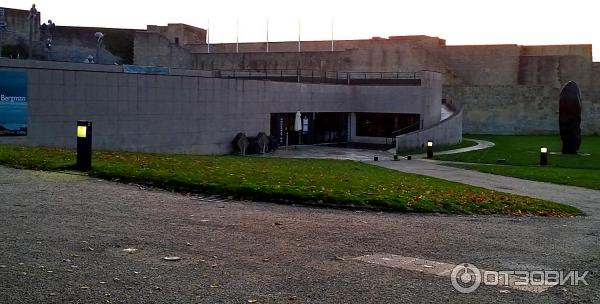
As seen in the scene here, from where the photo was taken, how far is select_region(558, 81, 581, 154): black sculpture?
32.5m

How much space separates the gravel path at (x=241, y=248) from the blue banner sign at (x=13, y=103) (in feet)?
42.4

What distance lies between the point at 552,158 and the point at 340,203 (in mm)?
22197

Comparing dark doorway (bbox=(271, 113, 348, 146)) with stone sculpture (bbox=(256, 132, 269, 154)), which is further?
dark doorway (bbox=(271, 113, 348, 146))

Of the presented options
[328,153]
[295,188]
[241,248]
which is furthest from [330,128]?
[241,248]

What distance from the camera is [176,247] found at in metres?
8.05

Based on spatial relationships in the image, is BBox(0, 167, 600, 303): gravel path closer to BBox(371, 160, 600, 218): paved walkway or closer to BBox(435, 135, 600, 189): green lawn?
BBox(371, 160, 600, 218): paved walkway

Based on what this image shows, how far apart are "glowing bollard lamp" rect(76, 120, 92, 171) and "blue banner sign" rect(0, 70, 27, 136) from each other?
35.4 feet

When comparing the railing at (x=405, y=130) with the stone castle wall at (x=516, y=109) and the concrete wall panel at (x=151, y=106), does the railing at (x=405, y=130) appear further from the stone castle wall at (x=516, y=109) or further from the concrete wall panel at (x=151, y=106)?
the stone castle wall at (x=516, y=109)

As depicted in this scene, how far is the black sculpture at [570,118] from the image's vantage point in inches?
1281

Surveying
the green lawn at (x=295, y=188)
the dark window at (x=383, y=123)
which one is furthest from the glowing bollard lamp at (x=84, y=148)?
the dark window at (x=383, y=123)

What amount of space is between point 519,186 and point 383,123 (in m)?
27.1

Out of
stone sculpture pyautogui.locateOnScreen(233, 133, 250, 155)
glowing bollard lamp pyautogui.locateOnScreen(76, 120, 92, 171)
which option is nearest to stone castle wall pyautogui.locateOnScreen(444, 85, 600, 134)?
stone sculpture pyautogui.locateOnScreen(233, 133, 250, 155)

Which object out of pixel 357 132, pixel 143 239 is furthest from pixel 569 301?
pixel 357 132

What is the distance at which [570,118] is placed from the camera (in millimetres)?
32656
